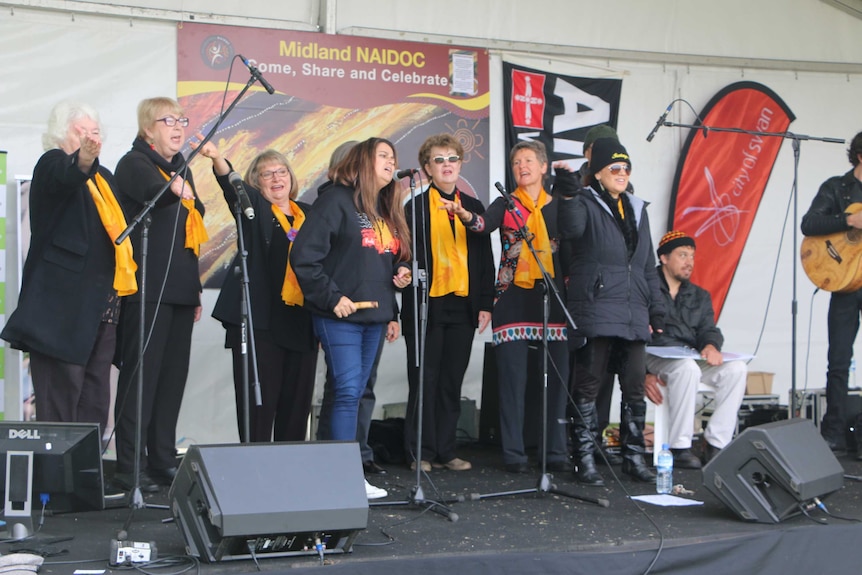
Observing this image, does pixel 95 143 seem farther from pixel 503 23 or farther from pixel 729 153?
pixel 729 153

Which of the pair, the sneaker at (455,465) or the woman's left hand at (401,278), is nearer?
the woman's left hand at (401,278)

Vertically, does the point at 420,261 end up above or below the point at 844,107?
below

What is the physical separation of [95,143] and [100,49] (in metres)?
1.80

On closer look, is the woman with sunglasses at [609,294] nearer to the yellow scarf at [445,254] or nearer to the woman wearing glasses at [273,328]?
the yellow scarf at [445,254]


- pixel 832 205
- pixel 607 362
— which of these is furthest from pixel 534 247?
pixel 832 205

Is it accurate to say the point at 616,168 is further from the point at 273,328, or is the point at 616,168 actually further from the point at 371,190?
the point at 273,328

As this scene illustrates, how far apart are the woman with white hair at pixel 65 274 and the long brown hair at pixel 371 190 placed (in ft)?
3.21

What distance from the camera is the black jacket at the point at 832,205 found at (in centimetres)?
517

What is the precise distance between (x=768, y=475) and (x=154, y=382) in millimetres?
2509

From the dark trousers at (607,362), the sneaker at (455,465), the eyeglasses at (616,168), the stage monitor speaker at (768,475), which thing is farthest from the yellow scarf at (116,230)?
the stage monitor speaker at (768,475)

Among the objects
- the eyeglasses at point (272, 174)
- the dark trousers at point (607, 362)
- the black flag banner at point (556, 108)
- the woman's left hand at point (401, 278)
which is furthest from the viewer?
the black flag banner at point (556, 108)

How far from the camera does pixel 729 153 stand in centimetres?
649

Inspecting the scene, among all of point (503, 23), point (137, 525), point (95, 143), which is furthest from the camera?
point (503, 23)

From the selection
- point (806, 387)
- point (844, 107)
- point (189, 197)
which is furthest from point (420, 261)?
point (844, 107)
